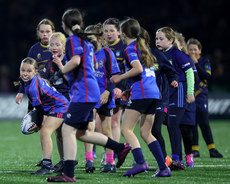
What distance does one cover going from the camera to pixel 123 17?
21.5 metres

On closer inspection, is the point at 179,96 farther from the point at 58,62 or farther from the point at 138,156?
the point at 58,62

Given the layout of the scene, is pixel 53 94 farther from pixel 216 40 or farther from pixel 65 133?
pixel 216 40

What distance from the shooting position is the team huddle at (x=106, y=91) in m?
5.04

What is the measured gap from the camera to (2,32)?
2233 cm

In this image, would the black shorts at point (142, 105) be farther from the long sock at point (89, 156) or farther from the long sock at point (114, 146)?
the long sock at point (89, 156)

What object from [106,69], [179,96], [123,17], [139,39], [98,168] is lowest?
[98,168]

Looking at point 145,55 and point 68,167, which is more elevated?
point 145,55

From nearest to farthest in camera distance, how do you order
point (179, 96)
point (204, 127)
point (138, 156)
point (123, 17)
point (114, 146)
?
point (114, 146) → point (138, 156) → point (179, 96) → point (204, 127) → point (123, 17)

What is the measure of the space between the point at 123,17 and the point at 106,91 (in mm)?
15685

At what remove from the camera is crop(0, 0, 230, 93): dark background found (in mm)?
20422

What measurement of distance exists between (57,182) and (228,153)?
4740 millimetres

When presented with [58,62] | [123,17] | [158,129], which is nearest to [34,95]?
[58,62]

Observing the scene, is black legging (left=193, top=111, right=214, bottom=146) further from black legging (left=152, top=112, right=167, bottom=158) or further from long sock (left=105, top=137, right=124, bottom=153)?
long sock (left=105, top=137, right=124, bottom=153)

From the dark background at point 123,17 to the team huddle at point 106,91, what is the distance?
13.2m
